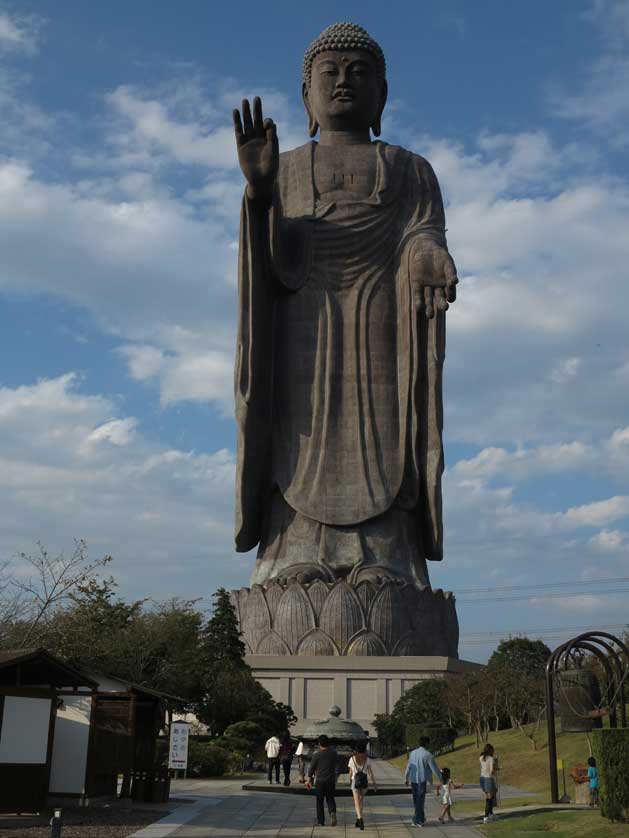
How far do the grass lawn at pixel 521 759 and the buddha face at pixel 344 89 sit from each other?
Answer: 1748 cm

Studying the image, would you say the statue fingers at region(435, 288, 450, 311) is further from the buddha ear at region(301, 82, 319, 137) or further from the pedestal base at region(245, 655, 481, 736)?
the pedestal base at region(245, 655, 481, 736)

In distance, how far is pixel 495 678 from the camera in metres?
24.5

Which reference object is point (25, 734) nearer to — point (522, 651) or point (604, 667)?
point (604, 667)

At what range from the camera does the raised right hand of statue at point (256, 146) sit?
21.7 metres

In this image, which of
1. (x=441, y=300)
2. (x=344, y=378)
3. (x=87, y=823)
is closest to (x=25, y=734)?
(x=87, y=823)

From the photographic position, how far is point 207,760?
17.9 m

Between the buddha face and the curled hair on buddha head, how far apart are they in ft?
0.48

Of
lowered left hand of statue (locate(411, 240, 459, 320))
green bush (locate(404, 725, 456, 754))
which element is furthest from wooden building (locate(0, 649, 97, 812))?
lowered left hand of statue (locate(411, 240, 459, 320))

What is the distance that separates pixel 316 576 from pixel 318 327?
22.3ft

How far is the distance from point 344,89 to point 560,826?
24.4 metres

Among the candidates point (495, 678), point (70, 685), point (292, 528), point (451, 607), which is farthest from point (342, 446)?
point (70, 685)

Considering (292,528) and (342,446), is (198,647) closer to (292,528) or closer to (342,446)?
(292,528)

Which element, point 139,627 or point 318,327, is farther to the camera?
point 318,327

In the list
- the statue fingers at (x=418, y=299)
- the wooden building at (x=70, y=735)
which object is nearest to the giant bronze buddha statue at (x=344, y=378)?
the statue fingers at (x=418, y=299)
